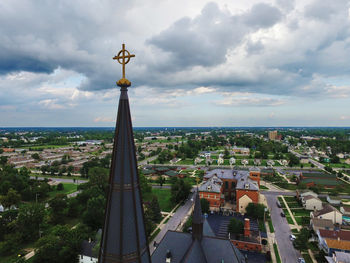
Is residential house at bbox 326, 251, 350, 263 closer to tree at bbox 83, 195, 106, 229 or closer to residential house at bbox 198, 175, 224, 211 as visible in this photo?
residential house at bbox 198, 175, 224, 211

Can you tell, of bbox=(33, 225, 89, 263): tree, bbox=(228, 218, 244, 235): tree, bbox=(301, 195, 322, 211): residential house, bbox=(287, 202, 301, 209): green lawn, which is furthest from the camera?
bbox=(287, 202, 301, 209): green lawn

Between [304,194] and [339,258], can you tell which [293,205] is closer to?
[304,194]

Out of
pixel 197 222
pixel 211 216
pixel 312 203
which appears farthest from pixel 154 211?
pixel 312 203

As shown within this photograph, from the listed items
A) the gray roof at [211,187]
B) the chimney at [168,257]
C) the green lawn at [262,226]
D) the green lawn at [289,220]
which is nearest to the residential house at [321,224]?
the green lawn at [289,220]

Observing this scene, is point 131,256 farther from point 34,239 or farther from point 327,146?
point 327,146

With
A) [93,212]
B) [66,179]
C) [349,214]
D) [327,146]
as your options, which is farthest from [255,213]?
[327,146]

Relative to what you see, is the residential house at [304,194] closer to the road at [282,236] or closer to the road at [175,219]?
the road at [282,236]

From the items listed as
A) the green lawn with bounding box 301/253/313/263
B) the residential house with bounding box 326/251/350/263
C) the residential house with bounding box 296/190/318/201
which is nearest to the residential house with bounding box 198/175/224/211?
the green lawn with bounding box 301/253/313/263
